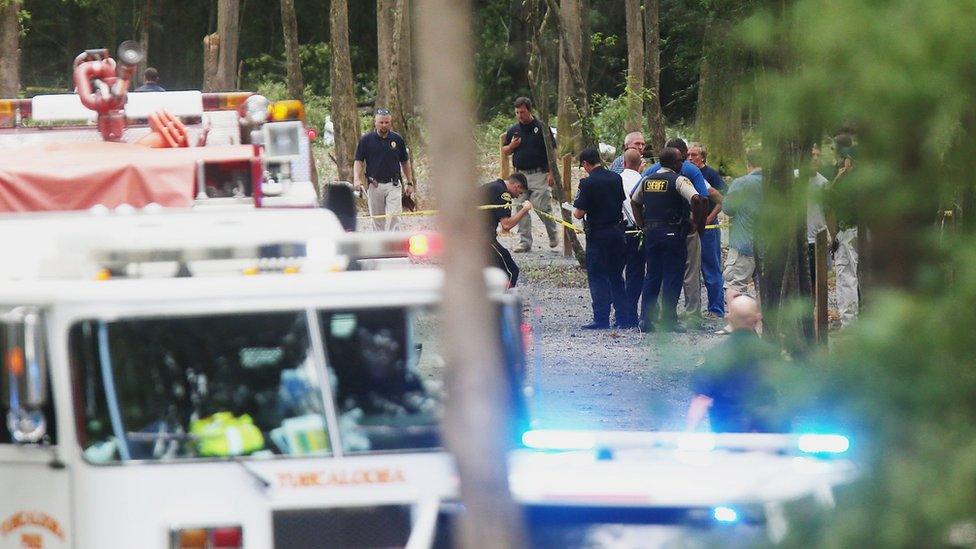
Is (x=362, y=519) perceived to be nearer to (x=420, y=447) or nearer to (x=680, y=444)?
(x=420, y=447)

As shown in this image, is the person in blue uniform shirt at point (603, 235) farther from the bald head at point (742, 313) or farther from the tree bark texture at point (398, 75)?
the tree bark texture at point (398, 75)

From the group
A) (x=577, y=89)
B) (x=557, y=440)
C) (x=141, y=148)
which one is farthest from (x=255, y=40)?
(x=557, y=440)

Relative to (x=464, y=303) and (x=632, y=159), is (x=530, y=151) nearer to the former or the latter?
(x=632, y=159)

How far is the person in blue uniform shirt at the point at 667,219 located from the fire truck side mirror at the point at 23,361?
9794mm

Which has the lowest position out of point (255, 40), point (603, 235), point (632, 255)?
point (632, 255)

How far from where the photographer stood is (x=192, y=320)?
17.6 ft

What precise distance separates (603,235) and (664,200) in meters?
0.88

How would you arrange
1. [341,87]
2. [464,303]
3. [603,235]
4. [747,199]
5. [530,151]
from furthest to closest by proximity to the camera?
[341,87] → [530,151] → [603,235] → [747,199] → [464,303]

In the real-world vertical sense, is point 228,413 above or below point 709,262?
above

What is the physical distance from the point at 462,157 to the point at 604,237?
501 inches

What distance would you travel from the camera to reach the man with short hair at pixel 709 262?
1532cm

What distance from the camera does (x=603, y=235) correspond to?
600 inches

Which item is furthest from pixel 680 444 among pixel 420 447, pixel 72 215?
pixel 72 215

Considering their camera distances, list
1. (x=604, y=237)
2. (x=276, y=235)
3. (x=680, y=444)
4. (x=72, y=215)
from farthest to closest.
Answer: (x=604, y=237)
(x=72, y=215)
(x=276, y=235)
(x=680, y=444)
